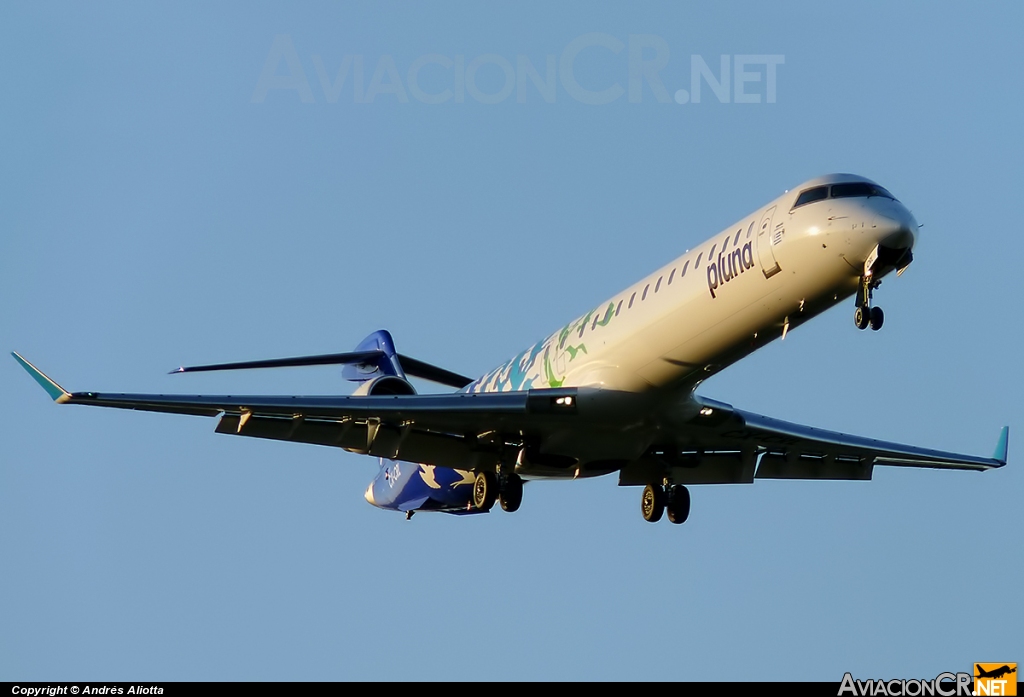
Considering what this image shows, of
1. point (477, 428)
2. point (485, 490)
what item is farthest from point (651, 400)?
point (485, 490)

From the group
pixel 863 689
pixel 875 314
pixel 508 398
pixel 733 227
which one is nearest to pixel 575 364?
pixel 508 398

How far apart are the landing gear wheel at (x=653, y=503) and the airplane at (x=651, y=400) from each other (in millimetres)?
27

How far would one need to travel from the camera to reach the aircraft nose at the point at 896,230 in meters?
22.9

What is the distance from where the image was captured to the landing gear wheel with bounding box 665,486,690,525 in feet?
96.9

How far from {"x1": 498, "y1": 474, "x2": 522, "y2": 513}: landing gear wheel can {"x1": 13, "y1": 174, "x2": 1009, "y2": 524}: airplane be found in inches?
1.7

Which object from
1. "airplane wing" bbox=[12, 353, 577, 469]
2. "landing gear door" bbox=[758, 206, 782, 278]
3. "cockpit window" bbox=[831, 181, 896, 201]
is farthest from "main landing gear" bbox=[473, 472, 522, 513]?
"cockpit window" bbox=[831, 181, 896, 201]

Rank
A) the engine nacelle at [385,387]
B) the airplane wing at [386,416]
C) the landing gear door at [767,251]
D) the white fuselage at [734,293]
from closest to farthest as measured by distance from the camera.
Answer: the white fuselage at [734,293] → the landing gear door at [767,251] → the airplane wing at [386,416] → the engine nacelle at [385,387]

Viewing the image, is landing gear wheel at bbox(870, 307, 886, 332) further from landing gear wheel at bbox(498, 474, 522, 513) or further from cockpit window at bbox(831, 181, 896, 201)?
landing gear wheel at bbox(498, 474, 522, 513)

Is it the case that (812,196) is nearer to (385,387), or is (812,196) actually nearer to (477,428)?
(477,428)

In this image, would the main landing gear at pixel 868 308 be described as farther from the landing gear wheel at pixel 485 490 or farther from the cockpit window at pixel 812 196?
the landing gear wheel at pixel 485 490

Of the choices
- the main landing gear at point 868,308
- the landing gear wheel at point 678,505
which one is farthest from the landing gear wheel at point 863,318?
the landing gear wheel at point 678,505

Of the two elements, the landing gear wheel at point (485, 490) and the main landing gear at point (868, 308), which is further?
the landing gear wheel at point (485, 490)

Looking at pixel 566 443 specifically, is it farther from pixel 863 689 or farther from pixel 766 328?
pixel 863 689

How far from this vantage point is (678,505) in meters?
29.5
